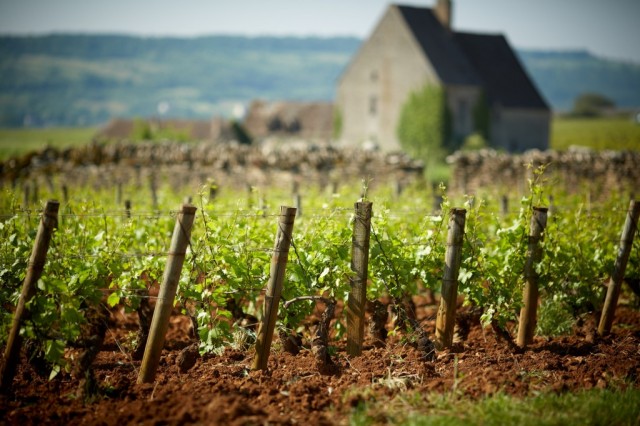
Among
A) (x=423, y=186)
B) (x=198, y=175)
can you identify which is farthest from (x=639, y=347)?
(x=198, y=175)

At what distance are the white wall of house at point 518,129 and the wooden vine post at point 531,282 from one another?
46.6m

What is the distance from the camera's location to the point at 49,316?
20.5ft

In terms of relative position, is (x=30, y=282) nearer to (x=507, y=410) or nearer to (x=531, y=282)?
(x=507, y=410)

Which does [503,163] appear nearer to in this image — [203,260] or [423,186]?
[423,186]

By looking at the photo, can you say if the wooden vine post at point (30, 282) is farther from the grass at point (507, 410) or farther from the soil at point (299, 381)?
the grass at point (507, 410)

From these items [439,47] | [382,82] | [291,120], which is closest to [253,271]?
[439,47]

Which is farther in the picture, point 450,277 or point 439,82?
point 439,82

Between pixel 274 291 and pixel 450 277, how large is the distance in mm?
1723

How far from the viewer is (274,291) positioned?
22.1 ft

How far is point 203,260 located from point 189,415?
189 cm

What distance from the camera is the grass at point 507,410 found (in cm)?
545

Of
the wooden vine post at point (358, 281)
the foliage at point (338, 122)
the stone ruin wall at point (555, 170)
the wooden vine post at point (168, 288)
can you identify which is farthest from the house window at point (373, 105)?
the wooden vine post at point (168, 288)

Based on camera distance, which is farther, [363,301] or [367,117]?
[367,117]

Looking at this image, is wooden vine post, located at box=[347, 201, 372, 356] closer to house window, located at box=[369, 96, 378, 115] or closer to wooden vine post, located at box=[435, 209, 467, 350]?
wooden vine post, located at box=[435, 209, 467, 350]
